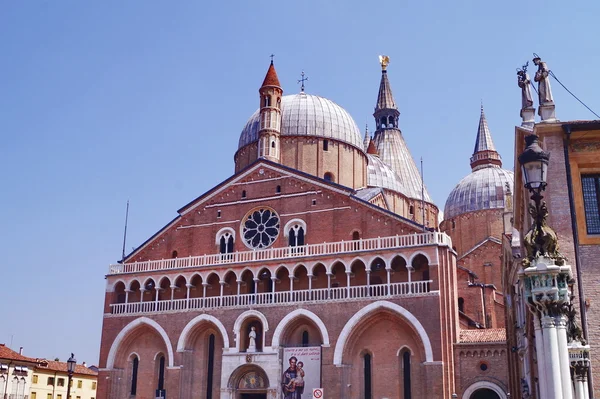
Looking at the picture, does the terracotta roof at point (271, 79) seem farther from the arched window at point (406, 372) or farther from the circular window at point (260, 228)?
the arched window at point (406, 372)

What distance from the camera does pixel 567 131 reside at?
16.8m

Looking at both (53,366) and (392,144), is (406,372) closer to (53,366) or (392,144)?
(53,366)

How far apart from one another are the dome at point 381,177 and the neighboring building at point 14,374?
27.0 metres

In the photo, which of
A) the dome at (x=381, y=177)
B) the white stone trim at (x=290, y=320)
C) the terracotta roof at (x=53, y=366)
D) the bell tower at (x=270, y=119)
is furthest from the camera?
the dome at (x=381, y=177)

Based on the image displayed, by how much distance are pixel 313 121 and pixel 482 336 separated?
745 inches

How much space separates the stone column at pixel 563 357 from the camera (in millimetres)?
9086

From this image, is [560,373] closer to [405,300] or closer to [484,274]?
[405,300]

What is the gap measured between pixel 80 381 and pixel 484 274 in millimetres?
32704

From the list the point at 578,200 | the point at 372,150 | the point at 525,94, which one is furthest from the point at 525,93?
the point at 372,150

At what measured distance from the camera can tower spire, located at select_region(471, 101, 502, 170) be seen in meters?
57.9

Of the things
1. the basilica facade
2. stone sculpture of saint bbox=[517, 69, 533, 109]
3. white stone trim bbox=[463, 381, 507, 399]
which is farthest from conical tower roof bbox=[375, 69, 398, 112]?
stone sculpture of saint bbox=[517, 69, 533, 109]

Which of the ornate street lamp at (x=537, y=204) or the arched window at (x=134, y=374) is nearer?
the ornate street lamp at (x=537, y=204)

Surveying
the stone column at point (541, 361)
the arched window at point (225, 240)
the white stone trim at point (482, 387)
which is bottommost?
the stone column at point (541, 361)

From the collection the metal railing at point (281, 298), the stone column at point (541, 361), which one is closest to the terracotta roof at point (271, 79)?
the metal railing at point (281, 298)
